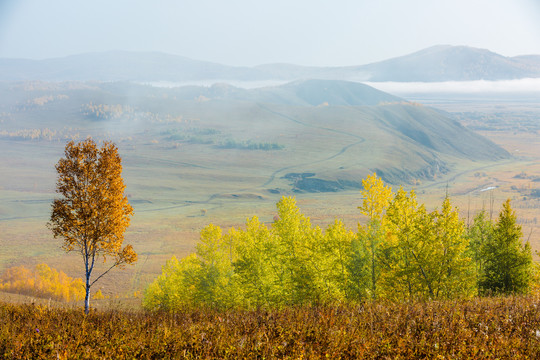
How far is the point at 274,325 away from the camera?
9203 mm

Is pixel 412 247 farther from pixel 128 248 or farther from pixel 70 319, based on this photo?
pixel 70 319

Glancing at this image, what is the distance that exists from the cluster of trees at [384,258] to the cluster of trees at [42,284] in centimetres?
8839

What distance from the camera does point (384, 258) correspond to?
32.8m

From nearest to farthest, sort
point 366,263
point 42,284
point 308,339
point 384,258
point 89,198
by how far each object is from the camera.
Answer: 1. point 308,339
2. point 89,198
3. point 384,258
4. point 366,263
5. point 42,284

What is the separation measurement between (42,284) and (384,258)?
4638 inches

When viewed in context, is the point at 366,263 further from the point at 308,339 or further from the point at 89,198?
the point at 308,339

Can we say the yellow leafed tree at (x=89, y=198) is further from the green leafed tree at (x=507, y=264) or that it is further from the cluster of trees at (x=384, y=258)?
the green leafed tree at (x=507, y=264)

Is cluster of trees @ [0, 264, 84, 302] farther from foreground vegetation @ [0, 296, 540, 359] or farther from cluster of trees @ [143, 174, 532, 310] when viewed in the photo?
foreground vegetation @ [0, 296, 540, 359]

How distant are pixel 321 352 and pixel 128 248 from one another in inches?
1061

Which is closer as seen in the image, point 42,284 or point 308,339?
point 308,339

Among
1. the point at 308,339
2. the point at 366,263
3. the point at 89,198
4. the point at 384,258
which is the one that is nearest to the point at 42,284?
the point at 89,198

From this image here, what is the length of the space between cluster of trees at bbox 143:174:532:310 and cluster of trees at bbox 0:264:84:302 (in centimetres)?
8839

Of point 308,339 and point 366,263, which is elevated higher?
point 308,339

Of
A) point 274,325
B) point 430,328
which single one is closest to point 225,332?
point 274,325
